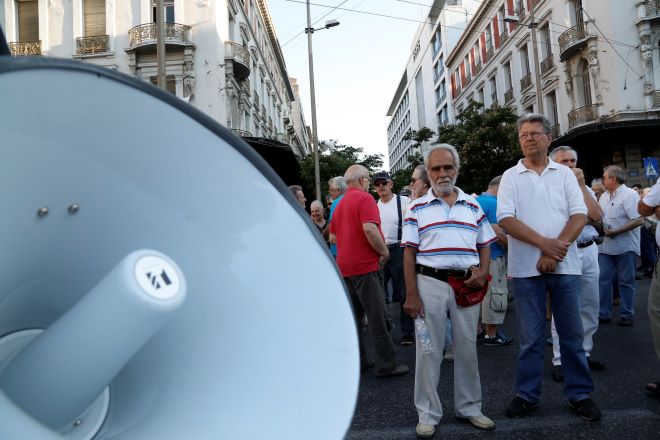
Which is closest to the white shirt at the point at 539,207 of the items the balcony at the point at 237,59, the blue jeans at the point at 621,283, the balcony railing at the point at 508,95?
the blue jeans at the point at 621,283

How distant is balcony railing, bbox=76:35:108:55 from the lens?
18078mm

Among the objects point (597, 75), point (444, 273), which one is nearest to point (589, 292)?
point (444, 273)

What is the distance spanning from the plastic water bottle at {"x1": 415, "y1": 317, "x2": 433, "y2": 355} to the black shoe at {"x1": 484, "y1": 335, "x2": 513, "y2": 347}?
2.28 metres

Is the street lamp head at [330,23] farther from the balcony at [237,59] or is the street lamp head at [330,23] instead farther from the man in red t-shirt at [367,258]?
the man in red t-shirt at [367,258]

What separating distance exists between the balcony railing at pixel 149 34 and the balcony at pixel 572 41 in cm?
1544

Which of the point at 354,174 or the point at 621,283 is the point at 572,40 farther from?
the point at 354,174

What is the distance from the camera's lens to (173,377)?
97 centimetres

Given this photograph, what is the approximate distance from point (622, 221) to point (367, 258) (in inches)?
133

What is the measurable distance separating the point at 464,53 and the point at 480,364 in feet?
120

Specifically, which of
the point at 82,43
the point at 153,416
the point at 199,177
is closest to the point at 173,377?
the point at 153,416

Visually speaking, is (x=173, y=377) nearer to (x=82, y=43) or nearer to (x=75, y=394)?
(x=75, y=394)

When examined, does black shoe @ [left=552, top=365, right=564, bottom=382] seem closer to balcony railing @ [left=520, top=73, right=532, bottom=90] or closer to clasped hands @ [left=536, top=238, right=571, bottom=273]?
clasped hands @ [left=536, top=238, right=571, bottom=273]

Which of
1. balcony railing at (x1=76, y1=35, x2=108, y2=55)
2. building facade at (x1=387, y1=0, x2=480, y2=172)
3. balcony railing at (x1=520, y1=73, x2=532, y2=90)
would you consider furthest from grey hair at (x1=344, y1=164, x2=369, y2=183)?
building facade at (x1=387, y1=0, x2=480, y2=172)

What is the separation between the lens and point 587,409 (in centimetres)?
283
